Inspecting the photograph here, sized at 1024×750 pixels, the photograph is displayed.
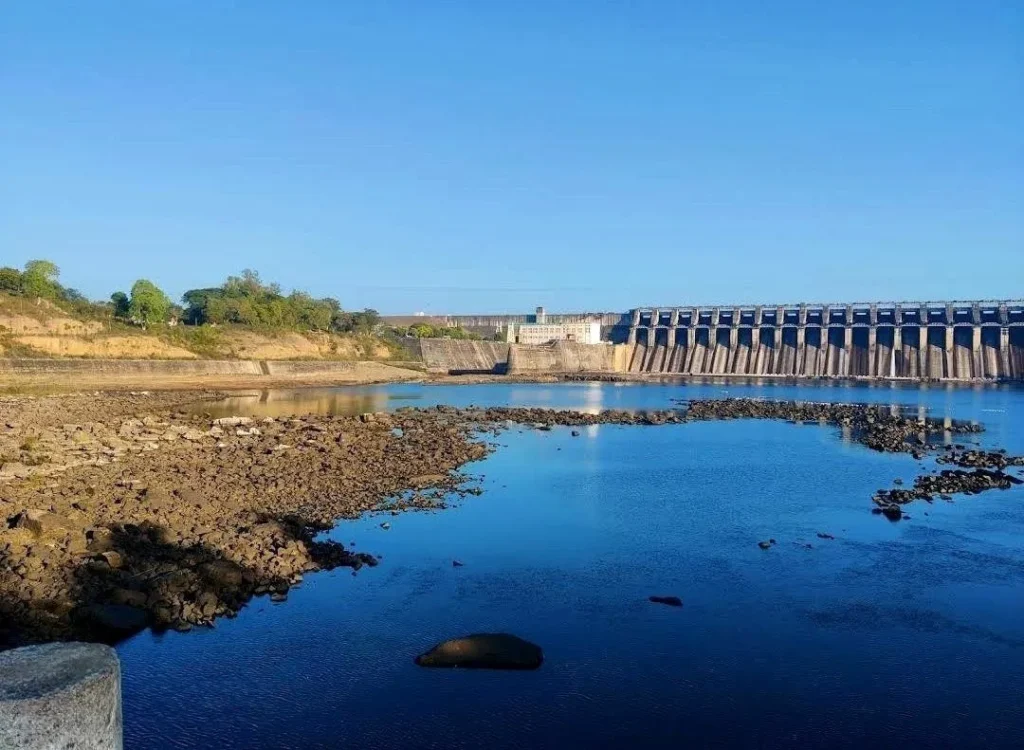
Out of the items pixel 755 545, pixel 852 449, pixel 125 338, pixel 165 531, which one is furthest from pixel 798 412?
pixel 125 338

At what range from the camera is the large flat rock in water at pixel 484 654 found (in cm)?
1013

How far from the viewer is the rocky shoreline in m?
11.1

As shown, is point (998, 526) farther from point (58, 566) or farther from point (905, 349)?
point (905, 349)

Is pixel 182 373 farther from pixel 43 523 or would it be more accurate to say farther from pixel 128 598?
pixel 128 598

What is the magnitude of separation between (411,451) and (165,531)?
46.9 feet

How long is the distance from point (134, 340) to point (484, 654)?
6183 cm

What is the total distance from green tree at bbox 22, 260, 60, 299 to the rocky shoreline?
34.1 metres

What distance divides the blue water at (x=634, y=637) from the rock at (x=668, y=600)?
7.2 inches

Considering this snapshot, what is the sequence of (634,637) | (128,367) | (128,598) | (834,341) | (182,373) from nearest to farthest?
(128,598), (634,637), (128,367), (182,373), (834,341)

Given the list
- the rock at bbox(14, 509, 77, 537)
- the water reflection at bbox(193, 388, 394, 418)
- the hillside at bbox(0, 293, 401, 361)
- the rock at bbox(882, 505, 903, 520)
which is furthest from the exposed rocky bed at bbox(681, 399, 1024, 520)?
the hillside at bbox(0, 293, 401, 361)

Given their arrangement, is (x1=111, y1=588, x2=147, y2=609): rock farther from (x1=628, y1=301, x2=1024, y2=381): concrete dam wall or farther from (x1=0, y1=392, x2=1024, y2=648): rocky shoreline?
(x1=628, y1=301, x2=1024, y2=381): concrete dam wall

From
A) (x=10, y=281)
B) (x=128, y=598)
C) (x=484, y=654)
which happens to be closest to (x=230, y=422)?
(x=128, y=598)

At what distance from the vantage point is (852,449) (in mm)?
32750

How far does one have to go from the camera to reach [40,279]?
68.5m
